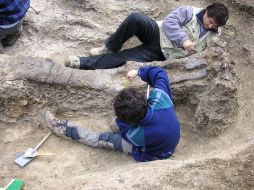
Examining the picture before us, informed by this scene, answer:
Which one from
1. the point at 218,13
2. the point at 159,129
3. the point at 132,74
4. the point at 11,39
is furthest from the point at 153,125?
the point at 11,39

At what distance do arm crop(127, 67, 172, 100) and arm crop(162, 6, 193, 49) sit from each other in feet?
1.92

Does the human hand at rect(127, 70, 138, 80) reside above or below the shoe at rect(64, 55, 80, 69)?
above

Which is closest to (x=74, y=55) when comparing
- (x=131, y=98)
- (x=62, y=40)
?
(x=62, y=40)

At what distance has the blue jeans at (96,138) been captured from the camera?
3479 mm

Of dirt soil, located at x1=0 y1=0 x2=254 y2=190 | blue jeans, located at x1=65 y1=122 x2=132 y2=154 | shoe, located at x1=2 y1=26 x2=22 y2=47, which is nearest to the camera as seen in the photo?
dirt soil, located at x1=0 y1=0 x2=254 y2=190

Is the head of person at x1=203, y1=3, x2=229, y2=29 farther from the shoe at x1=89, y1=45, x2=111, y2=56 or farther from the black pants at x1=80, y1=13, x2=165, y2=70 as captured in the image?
the shoe at x1=89, y1=45, x2=111, y2=56

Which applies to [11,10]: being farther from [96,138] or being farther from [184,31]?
[184,31]

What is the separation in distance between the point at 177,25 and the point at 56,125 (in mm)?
1402

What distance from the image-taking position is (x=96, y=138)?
3.52 m

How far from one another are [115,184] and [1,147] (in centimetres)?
121

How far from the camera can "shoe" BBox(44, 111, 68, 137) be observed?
3566 mm

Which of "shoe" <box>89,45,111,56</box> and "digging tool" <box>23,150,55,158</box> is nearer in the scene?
"digging tool" <box>23,150,55,158</box>

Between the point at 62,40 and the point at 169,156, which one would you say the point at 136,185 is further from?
the point at 62,40

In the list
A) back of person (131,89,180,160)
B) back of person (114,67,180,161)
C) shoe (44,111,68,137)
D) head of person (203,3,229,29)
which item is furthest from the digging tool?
head of person (203,3,229,29)
